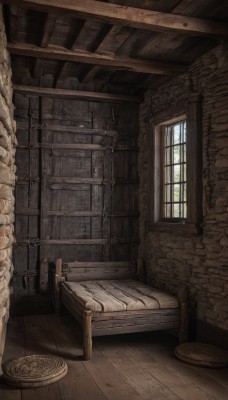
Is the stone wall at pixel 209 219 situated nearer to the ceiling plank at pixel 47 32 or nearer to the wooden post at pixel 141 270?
the wooden post at pixel 141 270

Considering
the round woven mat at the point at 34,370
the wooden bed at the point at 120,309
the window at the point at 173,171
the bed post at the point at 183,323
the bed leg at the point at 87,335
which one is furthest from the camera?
the window at the point at 173,171

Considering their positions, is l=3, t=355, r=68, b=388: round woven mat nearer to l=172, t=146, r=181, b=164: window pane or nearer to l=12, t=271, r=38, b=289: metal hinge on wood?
l=12, t=271, r=38, b=289: metal hinge on wood

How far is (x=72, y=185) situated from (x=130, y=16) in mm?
2947

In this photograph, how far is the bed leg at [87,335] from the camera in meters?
4.29

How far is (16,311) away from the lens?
19.7 feet

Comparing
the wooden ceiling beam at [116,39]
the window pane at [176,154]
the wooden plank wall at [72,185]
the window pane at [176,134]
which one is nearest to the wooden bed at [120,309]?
the wooden plank wall at [72,185]

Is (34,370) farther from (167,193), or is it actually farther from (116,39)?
(116,39)

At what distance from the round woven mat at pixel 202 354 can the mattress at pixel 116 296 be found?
1.61ft

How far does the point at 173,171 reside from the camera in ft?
19.0

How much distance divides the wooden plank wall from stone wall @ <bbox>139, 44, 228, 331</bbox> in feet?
3.89

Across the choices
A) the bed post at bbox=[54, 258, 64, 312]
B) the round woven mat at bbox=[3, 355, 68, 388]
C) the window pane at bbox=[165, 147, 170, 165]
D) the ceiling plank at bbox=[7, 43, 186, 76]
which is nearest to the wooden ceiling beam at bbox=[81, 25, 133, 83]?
the ceiling plank at bbox=[7, 43, 186, 76]

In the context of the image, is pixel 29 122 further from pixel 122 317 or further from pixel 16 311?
pixel 122 317

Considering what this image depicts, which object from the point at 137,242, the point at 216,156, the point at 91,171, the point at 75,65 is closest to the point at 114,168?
the point at 91,171

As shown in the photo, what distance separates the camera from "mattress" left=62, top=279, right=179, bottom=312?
4.48 meters
